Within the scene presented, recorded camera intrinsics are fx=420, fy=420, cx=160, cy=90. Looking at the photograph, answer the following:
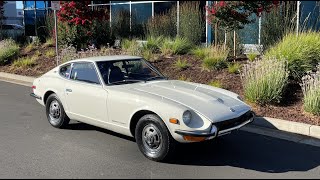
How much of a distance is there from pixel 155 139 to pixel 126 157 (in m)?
0.55

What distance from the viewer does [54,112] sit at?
24.3 feet

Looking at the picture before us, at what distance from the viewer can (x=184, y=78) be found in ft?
35.5

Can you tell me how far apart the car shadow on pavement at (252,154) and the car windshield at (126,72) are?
3.17 ft

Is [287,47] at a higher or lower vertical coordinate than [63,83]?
higher

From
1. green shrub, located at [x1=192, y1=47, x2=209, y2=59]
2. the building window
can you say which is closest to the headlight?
green shrub, located at [x1=192, y1=47, x2=209, y2=59]

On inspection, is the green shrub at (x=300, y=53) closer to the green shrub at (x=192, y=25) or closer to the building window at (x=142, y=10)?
the green shrub at (x=192, y=25)

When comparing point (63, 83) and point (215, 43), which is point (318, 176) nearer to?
point (63, 83)

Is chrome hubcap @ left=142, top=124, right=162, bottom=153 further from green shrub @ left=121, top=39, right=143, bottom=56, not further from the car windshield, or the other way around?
green shrub @ left=121, top=39, right=143, bottom=56

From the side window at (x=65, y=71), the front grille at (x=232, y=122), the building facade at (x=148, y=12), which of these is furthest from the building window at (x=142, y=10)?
the front grille at (x=232, y=122)

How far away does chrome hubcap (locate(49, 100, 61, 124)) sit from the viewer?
733cm

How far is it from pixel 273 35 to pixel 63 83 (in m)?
7.40

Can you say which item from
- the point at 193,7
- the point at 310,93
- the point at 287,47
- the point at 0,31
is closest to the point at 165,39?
the point at 193,7

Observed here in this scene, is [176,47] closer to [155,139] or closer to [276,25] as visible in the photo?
[276,25]

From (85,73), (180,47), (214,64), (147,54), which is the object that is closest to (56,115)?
(85,73)
